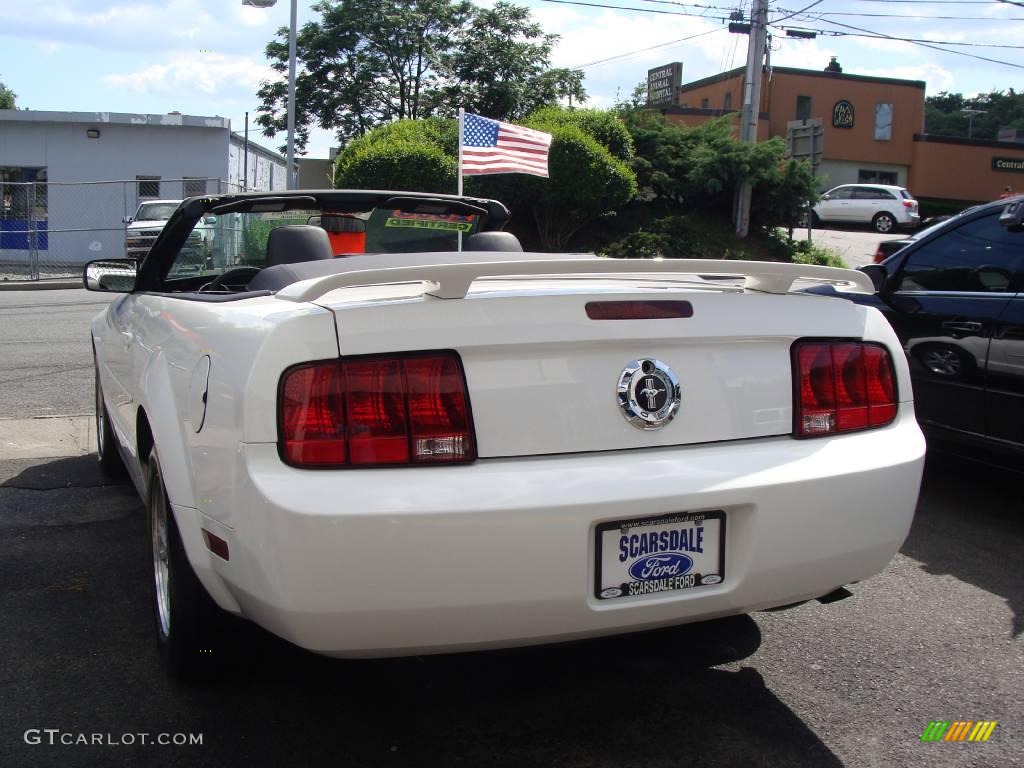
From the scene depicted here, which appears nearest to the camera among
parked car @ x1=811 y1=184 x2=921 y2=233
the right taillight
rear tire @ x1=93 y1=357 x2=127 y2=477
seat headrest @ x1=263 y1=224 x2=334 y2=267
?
the right taillight

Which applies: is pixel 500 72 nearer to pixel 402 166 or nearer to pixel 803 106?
pixel 803 106

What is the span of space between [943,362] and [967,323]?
0.77ft

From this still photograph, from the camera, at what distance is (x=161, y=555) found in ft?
10.6

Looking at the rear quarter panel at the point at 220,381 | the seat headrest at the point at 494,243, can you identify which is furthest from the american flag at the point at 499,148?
the rear quarter panel at the point at 220,381

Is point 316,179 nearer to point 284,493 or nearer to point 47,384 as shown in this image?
point 47,384

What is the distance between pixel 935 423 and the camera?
5.06m

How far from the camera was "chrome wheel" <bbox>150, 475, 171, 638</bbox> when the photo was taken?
3002 mm

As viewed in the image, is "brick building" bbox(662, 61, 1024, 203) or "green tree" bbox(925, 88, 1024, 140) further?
"green tree" bbox(925, 88, 1024, 140)

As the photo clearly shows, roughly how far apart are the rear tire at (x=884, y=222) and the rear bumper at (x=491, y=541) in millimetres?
31142

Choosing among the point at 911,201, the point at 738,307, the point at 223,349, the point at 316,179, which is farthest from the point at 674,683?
the point at 316,179

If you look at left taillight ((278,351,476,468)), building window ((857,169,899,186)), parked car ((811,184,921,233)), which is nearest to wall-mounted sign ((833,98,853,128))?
building window ((857,169,899,186))

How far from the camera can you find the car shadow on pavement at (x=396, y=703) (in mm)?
2658

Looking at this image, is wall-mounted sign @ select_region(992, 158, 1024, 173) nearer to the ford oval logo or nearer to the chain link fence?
the chain link fence

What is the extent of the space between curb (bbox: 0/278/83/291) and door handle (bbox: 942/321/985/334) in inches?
740
